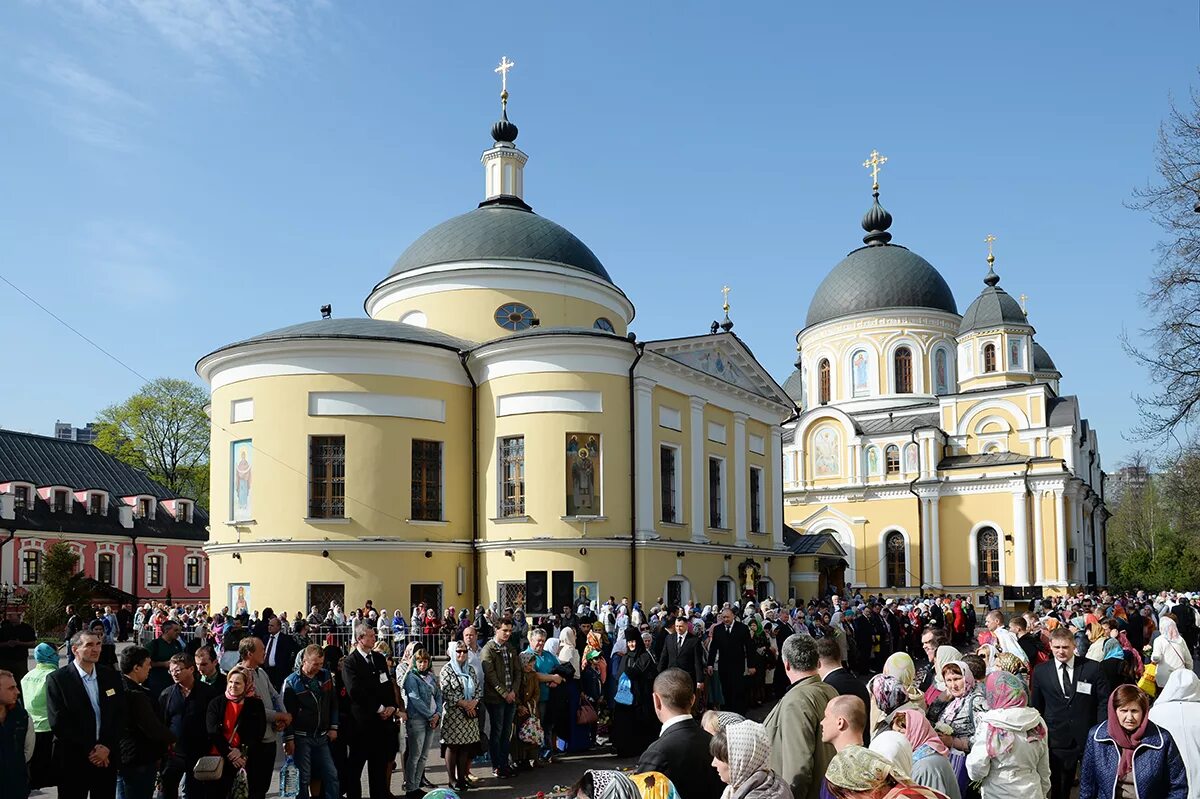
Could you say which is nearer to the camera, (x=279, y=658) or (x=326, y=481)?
(x=279, y=658)

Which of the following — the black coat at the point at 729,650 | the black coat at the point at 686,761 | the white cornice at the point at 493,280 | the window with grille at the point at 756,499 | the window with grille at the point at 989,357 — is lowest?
the black coat at the point at 729,650

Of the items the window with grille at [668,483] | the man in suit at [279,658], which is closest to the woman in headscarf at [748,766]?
the man in suit at [279,658]

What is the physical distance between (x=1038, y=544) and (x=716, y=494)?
2465 centimetres

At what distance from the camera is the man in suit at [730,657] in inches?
605

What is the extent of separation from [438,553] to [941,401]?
35626 mm

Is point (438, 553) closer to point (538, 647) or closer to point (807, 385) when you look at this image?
point (538, 647)

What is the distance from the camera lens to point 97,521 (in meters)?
45.2

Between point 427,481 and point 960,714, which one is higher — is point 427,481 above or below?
above

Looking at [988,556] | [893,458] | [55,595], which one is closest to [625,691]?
[55,595]

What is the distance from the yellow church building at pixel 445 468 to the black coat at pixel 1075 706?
61.8 feet

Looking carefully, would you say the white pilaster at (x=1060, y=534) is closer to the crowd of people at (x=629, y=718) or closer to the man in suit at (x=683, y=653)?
the crowd of people at (x=629, y=718)

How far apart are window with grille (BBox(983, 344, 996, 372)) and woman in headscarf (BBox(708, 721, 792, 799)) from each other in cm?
5417

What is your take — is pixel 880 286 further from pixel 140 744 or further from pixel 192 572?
pixel 140 744

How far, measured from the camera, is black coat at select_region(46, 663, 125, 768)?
25.8 feet
